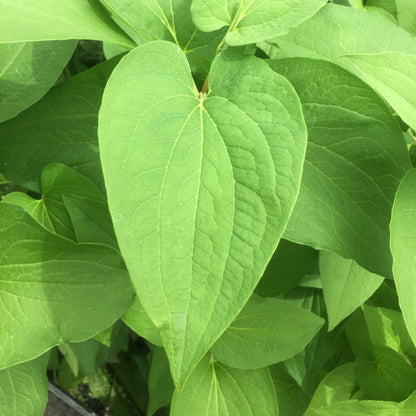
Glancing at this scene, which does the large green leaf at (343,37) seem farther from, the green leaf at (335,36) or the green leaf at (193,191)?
the green leaf at (193,191)

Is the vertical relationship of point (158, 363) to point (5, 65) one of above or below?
below

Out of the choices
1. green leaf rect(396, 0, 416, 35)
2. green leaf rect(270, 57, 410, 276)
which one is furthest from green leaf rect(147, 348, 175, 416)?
green leaf rect(396, 0, 416, 35)

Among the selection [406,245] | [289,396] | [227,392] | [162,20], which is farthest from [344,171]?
[289,396]

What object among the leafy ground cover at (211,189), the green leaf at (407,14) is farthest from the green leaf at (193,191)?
the green leaf at (407,14)

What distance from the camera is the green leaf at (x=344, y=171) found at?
388 millimetres

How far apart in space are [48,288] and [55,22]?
0.21 meters

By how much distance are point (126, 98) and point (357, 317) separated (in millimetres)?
464

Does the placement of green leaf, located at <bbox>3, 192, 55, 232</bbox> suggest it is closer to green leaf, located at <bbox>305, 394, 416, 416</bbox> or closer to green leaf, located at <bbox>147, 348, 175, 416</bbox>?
green leaf, located at <bbox>147, 348, 175, 416</bbox>

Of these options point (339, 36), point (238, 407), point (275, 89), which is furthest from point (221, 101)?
point (238, 407)

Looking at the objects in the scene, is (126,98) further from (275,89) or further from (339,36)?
(339,36)

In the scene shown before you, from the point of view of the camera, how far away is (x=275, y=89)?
1.13 feet

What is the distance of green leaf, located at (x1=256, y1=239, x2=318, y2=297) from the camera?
56 centimetres

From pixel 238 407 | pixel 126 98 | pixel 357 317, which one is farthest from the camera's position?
pixel 357 317

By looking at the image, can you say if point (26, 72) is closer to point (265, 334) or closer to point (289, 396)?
point (265, 334)
